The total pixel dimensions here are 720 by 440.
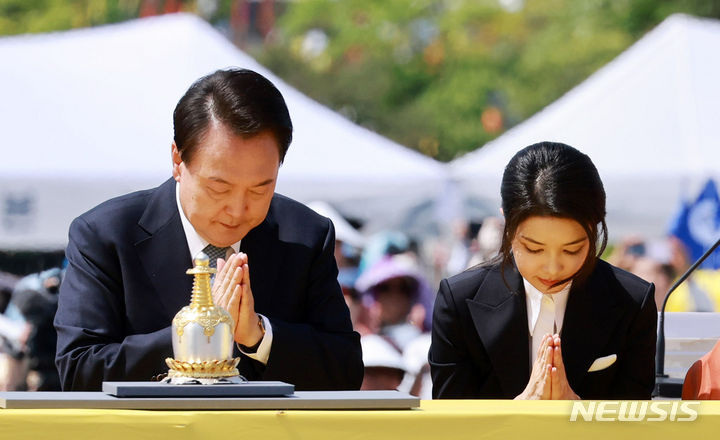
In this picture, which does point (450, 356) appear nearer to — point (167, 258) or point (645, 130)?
point (167, 258)

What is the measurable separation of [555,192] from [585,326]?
366 mm

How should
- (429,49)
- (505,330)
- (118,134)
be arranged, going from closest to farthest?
(505,330) → (118,134) → (429,49)

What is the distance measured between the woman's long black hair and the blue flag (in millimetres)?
5778

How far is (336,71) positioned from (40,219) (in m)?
35.1

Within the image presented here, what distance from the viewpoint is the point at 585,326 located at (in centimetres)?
299

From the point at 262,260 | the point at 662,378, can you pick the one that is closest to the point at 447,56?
the point at 662,378

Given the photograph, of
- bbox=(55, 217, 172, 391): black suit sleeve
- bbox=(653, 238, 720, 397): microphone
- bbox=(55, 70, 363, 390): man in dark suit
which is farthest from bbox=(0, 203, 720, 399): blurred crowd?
bbox=(55, 217, 172, 391): black suit sleeve

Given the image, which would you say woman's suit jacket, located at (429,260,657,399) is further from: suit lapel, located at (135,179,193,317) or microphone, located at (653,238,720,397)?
suit lapel, located at (135,179,193,317)

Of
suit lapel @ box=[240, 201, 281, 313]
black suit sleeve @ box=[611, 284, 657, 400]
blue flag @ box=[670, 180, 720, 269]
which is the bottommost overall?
blue flag @ box=[670, 180, 720, 269]

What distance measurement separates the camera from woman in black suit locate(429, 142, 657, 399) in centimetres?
285

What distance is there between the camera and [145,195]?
2.98 meters

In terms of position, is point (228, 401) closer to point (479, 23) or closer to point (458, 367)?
point (458, 367)

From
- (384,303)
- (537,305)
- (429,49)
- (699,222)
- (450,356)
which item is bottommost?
(384,303)

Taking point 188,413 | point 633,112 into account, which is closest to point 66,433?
point 188,413
